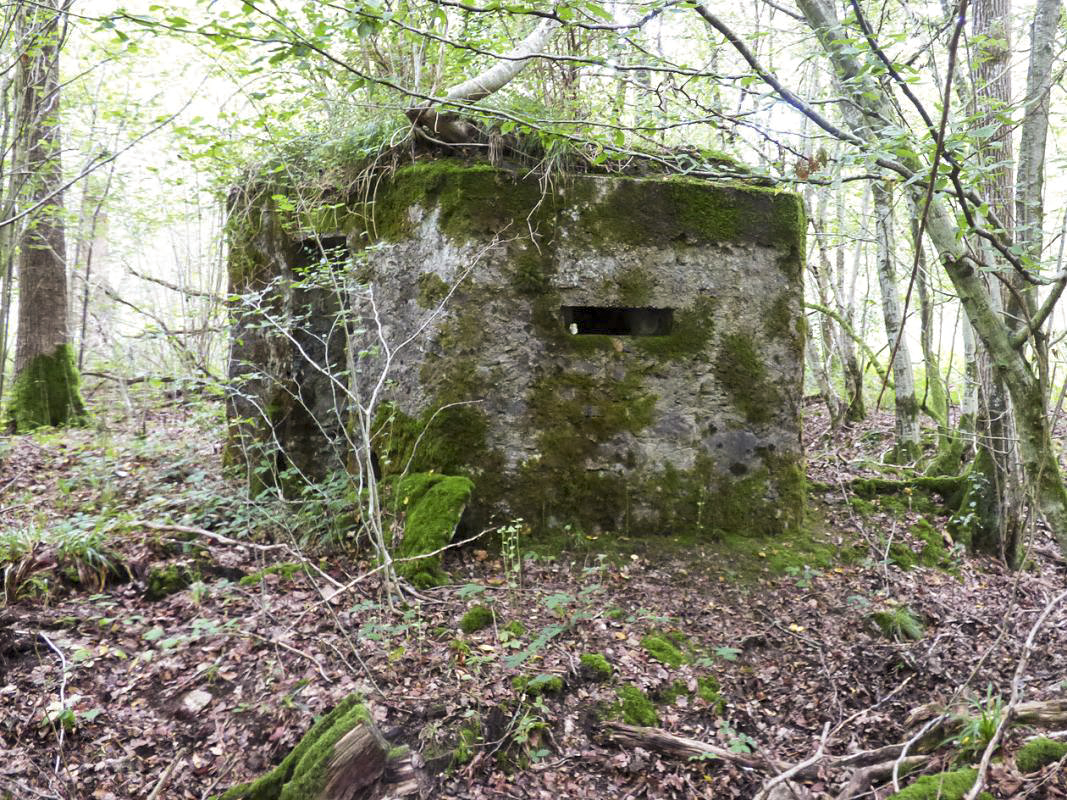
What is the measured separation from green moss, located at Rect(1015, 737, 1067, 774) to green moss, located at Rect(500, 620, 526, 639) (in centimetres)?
223

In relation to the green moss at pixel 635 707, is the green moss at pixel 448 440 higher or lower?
higher

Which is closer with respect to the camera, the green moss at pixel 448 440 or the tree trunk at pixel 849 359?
the green moss at pixel 448 440

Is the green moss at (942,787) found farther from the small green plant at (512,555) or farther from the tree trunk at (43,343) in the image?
the tree trunk at (43,343)

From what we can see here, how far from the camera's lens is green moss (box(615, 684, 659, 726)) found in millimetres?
3350

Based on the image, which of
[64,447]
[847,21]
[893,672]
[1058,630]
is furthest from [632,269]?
[64,447]

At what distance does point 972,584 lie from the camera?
489 cm

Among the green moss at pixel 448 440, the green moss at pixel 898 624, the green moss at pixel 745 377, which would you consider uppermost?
the green moss at pixel 745 377

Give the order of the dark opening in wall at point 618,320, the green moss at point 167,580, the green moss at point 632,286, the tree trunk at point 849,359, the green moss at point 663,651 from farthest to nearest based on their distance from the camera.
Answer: the tree trunk at point 849,359
the dark opening in wall at point 618,320
the green moss at point 632,286
the green moss at point 167,580
the green moss at point 663,651

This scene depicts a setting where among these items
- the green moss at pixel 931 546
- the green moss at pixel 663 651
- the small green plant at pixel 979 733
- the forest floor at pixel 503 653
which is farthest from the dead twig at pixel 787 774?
the green moss at pixel 931 546

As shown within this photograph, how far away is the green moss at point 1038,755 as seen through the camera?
98.7 inches

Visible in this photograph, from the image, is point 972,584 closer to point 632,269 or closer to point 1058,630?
point 1058,630

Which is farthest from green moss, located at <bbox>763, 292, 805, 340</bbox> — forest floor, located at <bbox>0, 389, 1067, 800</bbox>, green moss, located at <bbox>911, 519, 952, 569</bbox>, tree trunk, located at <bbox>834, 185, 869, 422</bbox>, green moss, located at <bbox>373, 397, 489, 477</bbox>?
tree trunk, located at <bbox>834, 185, 869, 422</bbox>

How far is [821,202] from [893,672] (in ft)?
24.5

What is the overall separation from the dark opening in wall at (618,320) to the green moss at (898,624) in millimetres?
2356
